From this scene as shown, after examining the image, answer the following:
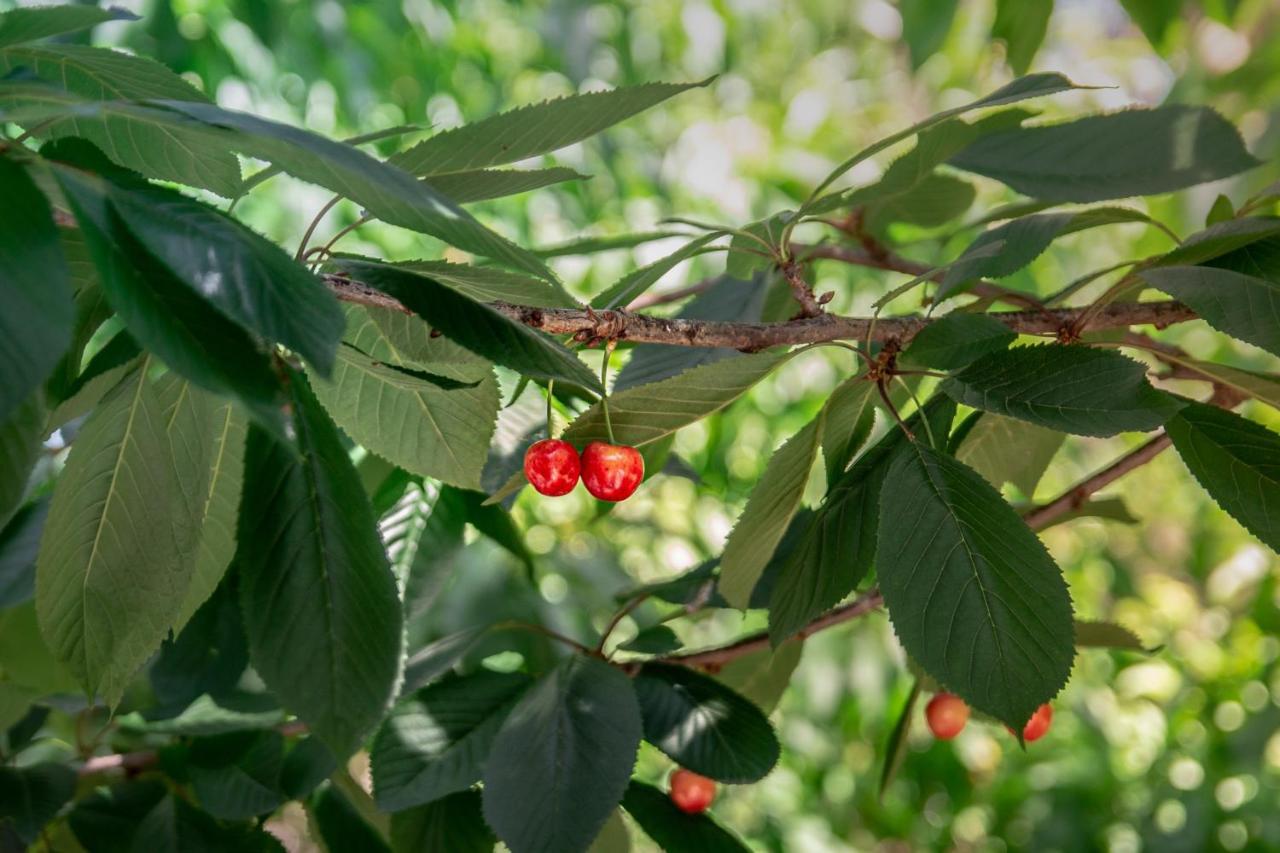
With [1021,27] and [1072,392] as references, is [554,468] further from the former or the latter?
[1021,27]

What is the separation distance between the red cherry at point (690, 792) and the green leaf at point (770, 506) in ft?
0.46

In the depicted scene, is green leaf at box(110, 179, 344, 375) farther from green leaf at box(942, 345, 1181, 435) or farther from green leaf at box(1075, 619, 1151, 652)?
green leaf at box(1075, 619, 1151, 652)

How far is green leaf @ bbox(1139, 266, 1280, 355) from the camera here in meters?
0.49

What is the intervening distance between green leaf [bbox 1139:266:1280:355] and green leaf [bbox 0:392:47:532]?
17.0 inches

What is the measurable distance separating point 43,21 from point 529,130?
190 millimetres

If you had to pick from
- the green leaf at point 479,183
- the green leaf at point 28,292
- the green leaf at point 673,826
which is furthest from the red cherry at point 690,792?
the green leaf at point 28,292

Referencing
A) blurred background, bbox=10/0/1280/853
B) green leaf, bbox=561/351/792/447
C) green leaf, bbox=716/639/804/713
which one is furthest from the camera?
blurred background, bbox=10/0/1280/853

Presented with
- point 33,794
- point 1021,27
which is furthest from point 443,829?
point 1021,27

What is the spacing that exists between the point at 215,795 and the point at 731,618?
1321 mm

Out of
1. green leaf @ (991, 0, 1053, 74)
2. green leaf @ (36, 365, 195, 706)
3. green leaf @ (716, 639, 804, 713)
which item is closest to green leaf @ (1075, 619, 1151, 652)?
green leaf @ (716, 639, 804, 713)

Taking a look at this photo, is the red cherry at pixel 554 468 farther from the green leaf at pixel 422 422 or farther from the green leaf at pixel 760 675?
the green leaf at pixel 760 675

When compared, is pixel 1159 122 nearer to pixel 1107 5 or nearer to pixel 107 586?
pixel 107 586

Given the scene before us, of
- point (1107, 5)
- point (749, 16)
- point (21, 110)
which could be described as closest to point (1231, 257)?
point (21, 110)

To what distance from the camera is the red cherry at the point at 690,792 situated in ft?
2.26
